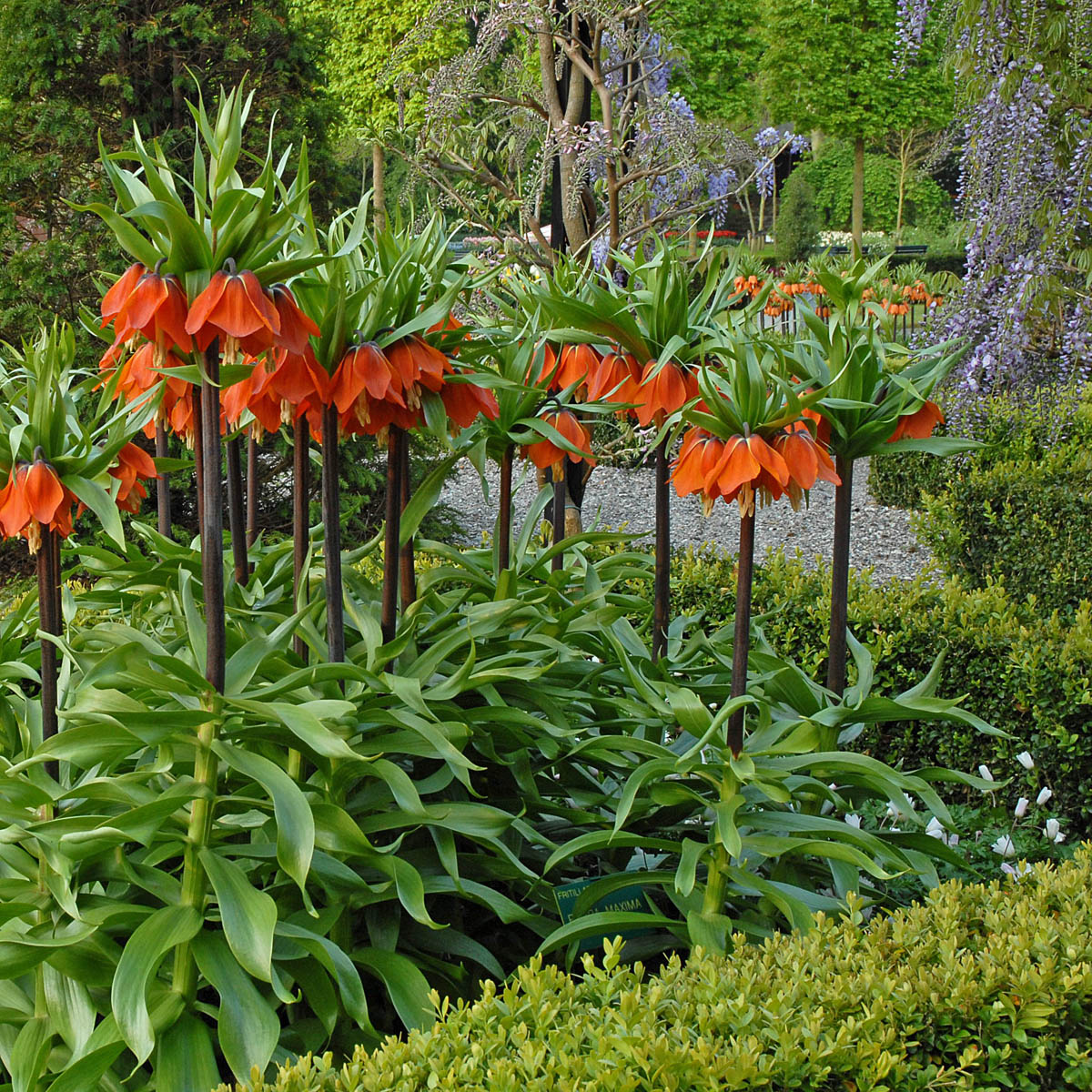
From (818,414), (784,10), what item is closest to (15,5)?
(818,414)

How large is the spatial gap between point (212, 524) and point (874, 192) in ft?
88.8

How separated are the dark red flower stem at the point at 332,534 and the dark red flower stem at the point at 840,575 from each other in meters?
0.87

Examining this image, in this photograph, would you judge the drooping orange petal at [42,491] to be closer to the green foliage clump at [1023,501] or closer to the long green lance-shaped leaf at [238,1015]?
the long green lance-shaped leaf at [238,1015]

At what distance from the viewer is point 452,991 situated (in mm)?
1937

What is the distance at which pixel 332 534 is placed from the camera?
194cm

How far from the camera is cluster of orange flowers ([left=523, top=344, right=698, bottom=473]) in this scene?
2.18m

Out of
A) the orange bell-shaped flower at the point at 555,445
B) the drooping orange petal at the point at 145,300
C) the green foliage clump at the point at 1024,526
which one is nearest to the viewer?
the drooping orange petal at the point at 145,300

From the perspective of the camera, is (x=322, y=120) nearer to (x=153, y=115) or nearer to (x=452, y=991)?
(x=153, y=115)

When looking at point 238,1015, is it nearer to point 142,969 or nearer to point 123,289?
point 142,969

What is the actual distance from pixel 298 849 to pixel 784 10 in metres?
19.6

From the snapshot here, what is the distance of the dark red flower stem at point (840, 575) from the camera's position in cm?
210

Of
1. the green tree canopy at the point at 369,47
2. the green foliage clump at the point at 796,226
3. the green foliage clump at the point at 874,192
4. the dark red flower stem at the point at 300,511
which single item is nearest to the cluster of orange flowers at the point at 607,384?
the dark red flower stem at the point at 300,511

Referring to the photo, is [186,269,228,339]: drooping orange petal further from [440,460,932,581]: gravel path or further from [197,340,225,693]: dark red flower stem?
[440,460,932,581]: gravel path

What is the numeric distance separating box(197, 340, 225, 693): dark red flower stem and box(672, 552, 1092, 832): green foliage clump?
1.94m
